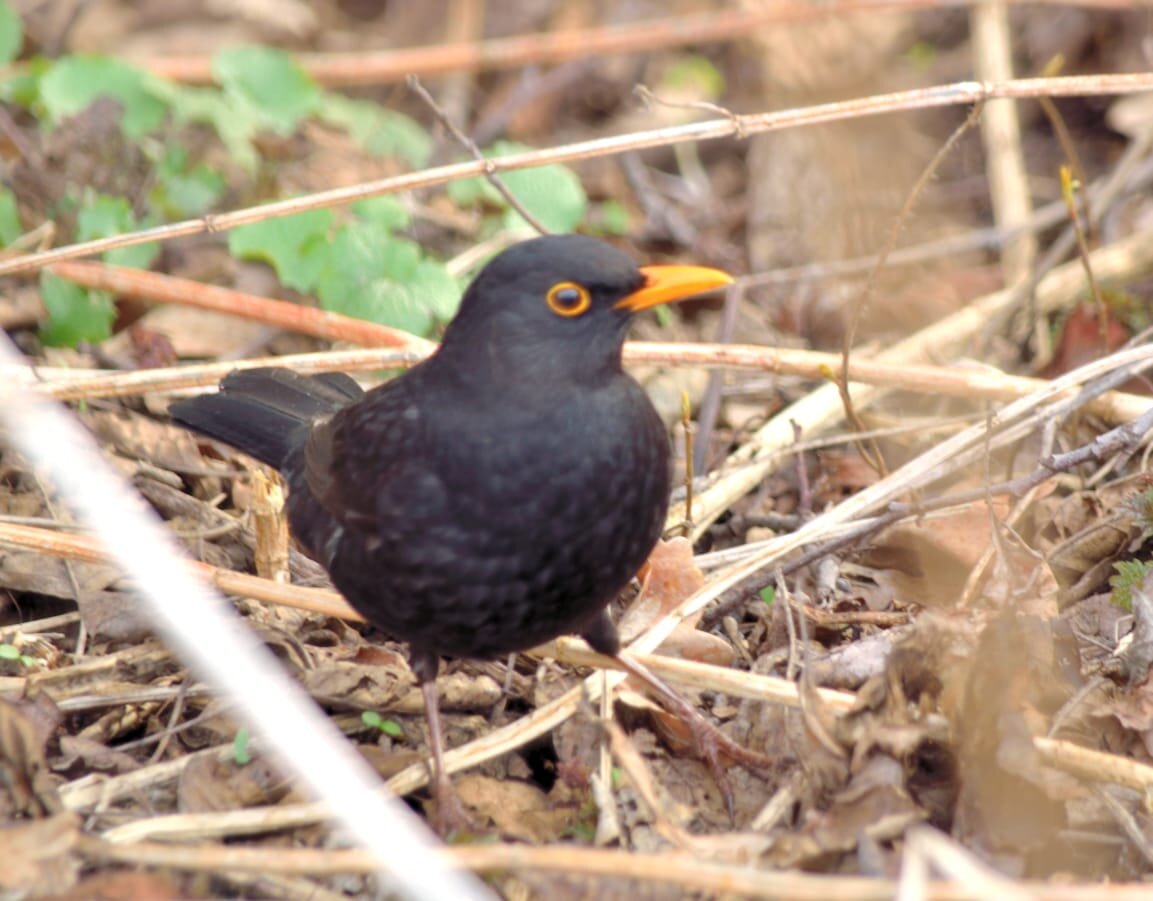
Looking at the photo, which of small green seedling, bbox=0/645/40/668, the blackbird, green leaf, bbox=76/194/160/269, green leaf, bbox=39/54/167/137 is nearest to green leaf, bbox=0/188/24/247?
green leaf, bbox=76/194/160/269

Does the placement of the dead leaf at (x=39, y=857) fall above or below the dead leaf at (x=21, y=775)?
below

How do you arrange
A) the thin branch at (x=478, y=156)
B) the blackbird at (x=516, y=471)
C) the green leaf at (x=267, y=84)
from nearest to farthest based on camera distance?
the blackbird at (x=516, y=471), the thin branch at (x=478, y=156), the green leaf at (x=267, y=84)

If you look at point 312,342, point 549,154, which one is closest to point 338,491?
point 549,154

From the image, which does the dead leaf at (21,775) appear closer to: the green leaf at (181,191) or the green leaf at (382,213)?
the green leaf at (382,213)

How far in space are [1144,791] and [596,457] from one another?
56.9 inches

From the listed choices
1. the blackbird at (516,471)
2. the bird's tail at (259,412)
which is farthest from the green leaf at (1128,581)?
the bird's tail at (259,412)

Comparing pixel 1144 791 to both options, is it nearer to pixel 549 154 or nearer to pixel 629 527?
pixel 629 527

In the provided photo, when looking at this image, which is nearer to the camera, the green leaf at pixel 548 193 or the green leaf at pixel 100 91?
the green leaf at pixel 548 193

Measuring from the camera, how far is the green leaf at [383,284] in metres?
5.04

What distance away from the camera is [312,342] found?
5641mm

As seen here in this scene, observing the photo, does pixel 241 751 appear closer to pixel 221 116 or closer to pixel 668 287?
pixel 668 287

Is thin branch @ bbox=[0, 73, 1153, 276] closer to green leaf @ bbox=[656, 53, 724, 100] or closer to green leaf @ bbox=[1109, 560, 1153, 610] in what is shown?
green leaf @ bbox=[1109, 560, 1153, 610]

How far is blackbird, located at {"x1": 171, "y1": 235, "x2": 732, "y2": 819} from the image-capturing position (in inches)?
126

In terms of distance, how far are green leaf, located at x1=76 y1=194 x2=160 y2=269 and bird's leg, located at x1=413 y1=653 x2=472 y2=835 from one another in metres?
2.56
